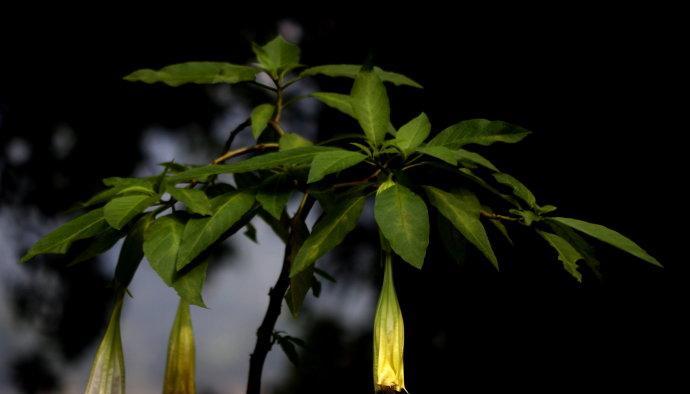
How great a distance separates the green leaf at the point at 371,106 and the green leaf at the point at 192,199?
177 mm

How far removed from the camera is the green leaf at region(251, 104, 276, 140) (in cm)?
87

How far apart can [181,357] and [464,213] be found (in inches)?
13.6

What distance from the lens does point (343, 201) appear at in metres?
0.73

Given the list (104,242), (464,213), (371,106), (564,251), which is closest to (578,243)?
(564,251)

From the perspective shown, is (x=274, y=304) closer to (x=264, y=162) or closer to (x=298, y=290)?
(x=298, y=290)

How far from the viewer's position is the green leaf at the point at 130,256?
75 cm

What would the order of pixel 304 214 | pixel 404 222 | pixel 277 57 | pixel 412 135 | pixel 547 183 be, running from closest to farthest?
1. pixel 404 222
2. pixel 412 135
3. pixel 304 214
4. pixel 277 57
5. pixel 547 183

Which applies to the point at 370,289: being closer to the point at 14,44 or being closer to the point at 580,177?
the point at 580,177

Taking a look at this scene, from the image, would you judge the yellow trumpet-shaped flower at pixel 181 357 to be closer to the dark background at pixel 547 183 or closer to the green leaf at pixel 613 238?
the green leaf at pixel 613 238

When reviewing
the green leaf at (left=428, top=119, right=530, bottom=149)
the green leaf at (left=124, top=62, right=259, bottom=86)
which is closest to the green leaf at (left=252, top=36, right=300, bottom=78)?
the green leaf at (left=124, top=62, right=259, bottom=86)

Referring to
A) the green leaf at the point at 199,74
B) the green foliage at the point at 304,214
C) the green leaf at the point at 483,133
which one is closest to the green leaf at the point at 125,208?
the green foliage at the point at 304,214

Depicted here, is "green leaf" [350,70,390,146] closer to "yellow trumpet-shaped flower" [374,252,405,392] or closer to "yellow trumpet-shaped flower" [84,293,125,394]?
"yellow trumpet-shaped flower" [374,252,405,392]

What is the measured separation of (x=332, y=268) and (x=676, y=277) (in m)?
0.81

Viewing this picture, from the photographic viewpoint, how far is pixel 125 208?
2.38 ft
